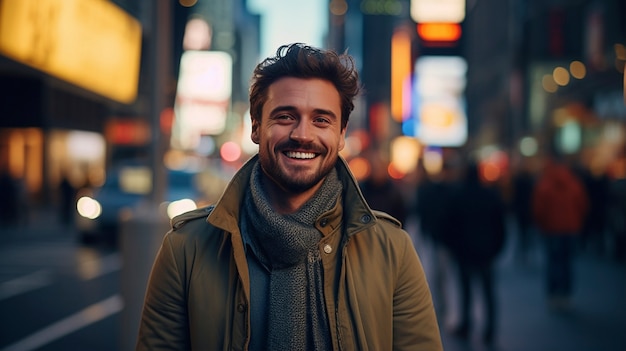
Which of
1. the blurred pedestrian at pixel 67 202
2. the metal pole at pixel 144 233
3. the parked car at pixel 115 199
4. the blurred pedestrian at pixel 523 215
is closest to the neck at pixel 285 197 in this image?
the metal pole at pixel 144 233

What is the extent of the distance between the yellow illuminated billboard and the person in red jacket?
17.8 feet

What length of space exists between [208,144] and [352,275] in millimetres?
63342

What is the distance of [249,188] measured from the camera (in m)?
3.03

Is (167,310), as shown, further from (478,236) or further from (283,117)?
(478,236)

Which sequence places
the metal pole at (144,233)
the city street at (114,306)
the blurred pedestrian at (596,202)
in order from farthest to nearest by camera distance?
the blurred pedestrian at (596,202) → the city street at (114,306) → the metal pole at (144,233)

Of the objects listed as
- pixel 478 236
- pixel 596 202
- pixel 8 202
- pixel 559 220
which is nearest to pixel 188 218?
pixel 478 236

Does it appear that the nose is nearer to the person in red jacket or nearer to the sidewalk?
the person in red jacket

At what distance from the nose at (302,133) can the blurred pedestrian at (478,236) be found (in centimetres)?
680

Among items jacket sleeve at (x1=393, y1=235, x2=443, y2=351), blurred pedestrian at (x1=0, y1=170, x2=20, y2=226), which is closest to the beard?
jacket sleeve at (x1=393, y1=235, x2=443, y2=351)

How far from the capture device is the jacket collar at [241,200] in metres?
2.84

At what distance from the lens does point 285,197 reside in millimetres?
2967

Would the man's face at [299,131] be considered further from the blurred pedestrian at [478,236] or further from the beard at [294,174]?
the blurred pedestrian at [478,236]

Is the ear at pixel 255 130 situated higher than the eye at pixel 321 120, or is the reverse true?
the eye at pixel 321 120

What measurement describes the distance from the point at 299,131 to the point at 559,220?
31.2 ft
